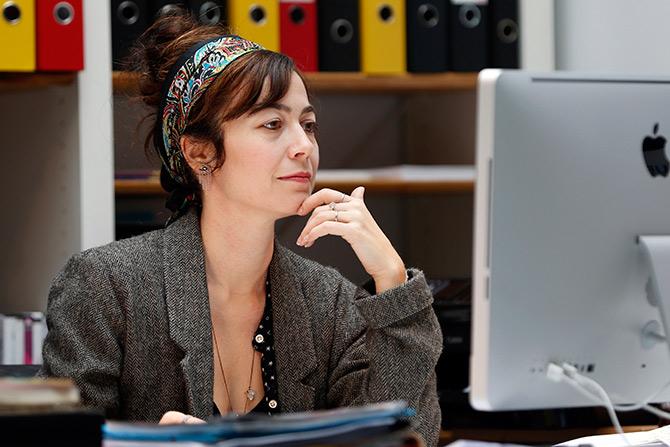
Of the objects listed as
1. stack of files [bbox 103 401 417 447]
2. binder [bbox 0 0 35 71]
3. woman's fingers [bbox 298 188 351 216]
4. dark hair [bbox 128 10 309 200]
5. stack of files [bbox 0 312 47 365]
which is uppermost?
binder [bbox 0 0 35 71]

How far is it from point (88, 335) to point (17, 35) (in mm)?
863

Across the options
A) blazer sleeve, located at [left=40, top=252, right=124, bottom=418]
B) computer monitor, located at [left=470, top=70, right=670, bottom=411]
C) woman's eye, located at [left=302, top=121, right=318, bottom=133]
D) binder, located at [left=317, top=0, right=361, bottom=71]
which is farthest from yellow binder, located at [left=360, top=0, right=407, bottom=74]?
computer monitor, located at [left=470, top=70, right=670, bottom=411]

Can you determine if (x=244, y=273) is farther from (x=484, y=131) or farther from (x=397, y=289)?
(x=484, y=131)

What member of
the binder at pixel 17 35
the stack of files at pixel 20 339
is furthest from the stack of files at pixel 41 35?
the stack of files at pixel 20 339

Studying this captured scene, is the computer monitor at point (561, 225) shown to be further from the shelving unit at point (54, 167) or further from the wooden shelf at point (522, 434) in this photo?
the shelving unit at point (54, 167)

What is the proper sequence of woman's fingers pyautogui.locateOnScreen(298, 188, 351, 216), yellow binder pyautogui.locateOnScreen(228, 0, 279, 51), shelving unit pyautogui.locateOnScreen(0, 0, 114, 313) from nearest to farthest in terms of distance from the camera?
woman's fingers pyautogui.locateOnScreen(298, 188, 351, 216), shelving unit pyautogui.locateOnScreen(0, 0, 114, 313), yellow binder pyautogui.locateOnScreen(228, 0, 279, 51)

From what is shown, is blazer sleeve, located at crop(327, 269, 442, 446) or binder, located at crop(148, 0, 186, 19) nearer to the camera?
blazer sleeve, located at crop(327, 269, 442, 446)

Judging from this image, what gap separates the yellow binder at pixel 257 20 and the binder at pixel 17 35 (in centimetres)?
45

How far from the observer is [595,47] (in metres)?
2.74

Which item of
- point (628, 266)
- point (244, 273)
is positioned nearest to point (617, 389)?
point (628, 266)

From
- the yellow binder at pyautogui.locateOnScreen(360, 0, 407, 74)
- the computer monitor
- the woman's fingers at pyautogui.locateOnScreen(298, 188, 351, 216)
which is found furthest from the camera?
the yellow binder at pyautogui.locateOnScreen(360, 0, 407, 74)

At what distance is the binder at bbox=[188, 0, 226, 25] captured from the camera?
8.21ft

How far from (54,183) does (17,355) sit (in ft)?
1.29

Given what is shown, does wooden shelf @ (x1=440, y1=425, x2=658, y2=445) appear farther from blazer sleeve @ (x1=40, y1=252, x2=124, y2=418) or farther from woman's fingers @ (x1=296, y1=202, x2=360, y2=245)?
blazer sleeve @ (x1=40, y1=252, x2=124, y2=418)
